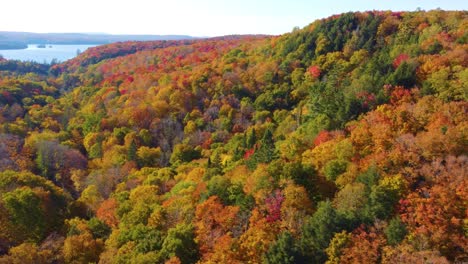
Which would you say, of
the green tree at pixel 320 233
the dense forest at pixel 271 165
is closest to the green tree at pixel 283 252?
the dense forest at pixel 271 165

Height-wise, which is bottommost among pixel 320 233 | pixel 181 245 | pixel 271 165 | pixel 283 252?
pixel 181 245

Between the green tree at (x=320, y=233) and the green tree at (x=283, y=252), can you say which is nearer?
the green tree at (x=283, y=252)

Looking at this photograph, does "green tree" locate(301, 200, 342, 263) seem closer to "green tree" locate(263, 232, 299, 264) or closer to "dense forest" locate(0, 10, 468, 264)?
"dense forest" locate(0, 10, 468, 264)

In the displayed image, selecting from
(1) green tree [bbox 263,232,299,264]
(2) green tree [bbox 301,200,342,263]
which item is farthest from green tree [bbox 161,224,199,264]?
(2) green tree [bbox 301,200,342,263]

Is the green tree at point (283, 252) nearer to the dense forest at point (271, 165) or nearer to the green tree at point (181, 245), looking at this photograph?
the dense forest at point (271, 165)

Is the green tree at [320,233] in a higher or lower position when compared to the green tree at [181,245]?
higher

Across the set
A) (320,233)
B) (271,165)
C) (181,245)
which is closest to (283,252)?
(320,233)

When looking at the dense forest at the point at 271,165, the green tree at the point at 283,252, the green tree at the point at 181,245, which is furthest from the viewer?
the green tree at the point at 181,245

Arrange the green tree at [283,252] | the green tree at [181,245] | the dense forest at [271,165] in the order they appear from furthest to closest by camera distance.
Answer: the green tree at [181,245]
the dense forest at [271,165]
the green tree at [283,252]

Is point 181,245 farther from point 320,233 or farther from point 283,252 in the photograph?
point 320,233
